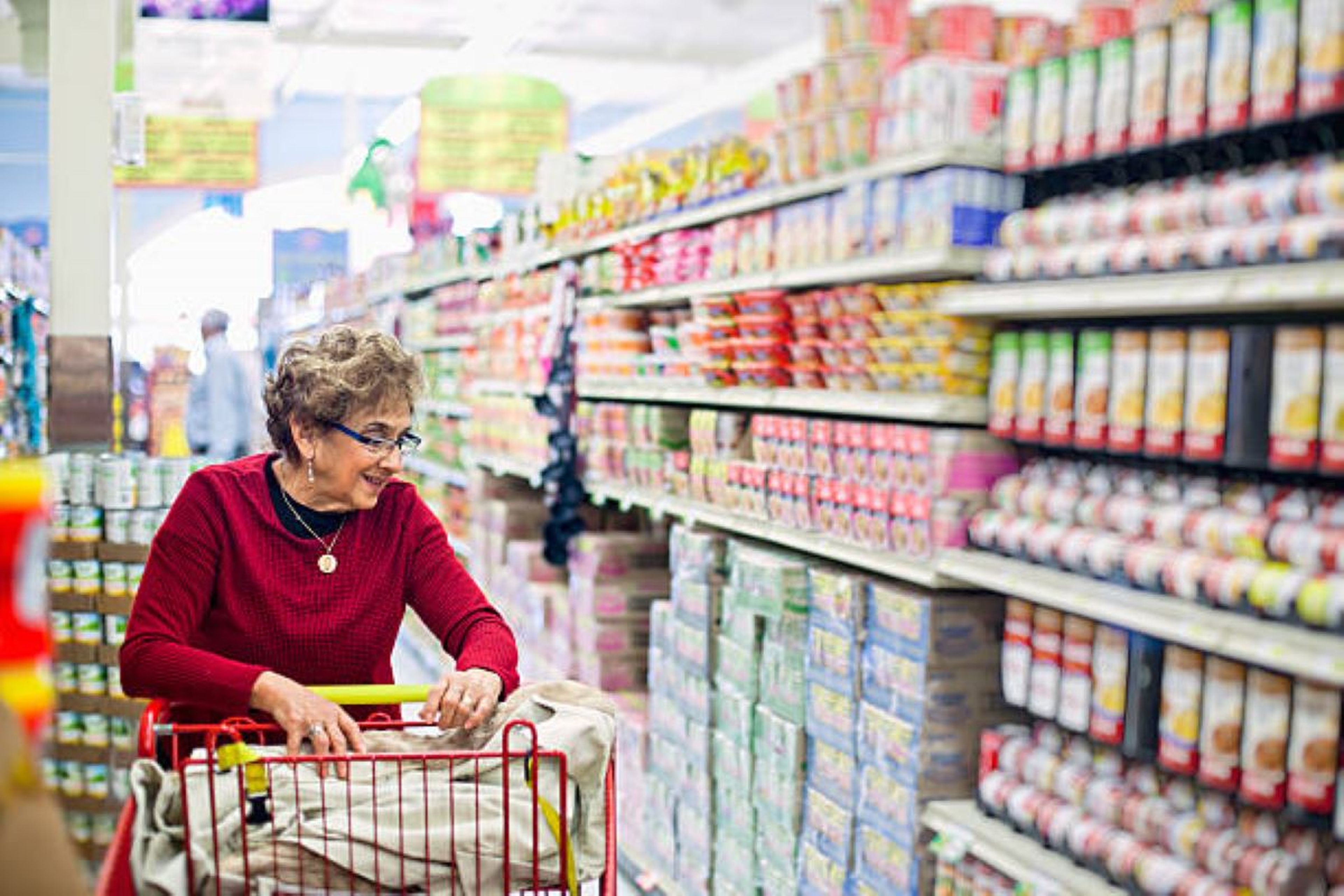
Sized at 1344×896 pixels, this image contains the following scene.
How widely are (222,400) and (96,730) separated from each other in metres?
7.57

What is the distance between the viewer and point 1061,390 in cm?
307

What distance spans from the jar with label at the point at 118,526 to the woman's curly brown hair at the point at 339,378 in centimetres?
229

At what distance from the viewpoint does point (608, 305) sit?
6082mm

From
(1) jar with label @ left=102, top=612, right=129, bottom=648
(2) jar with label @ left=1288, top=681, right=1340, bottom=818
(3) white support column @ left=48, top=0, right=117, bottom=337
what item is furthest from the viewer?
(3) white support column @ left=48, top=0, right=117, bottom=337

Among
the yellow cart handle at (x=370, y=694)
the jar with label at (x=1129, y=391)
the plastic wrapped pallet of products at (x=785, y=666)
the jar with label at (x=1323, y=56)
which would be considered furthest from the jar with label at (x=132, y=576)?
the jar with label at (x=1323, y=56)

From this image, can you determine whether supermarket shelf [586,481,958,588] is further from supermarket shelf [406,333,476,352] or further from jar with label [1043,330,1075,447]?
supermarket shelf [406,333,476,352]

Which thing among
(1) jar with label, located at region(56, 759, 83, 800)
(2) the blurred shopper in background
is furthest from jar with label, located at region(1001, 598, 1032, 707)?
(2) the blurred shopper in background

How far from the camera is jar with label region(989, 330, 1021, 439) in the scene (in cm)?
325

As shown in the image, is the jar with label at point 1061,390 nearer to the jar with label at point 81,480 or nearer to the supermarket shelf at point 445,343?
the jar with label at point 81,480

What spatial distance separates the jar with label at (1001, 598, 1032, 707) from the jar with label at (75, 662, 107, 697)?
3075 mm

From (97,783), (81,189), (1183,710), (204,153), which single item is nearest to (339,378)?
(1183,710)

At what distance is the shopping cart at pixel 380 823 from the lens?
2.14m

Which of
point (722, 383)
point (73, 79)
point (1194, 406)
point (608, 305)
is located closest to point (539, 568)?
point (608, 305)

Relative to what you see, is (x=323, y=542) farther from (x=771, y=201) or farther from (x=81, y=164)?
(x=81, y=164)
